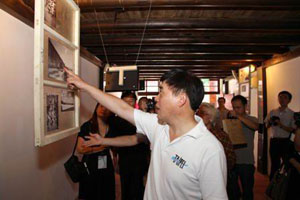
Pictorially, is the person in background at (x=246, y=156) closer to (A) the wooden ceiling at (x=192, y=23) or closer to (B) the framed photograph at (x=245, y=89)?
(A) the wooden ceiling at (x=192, y=23)

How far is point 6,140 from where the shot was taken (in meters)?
1.77

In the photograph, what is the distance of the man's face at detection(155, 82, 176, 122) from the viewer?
120cm

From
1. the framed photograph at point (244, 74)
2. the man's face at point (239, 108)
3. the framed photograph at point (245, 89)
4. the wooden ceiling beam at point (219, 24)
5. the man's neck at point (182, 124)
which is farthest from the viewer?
the framed photograph at point (245, 89)

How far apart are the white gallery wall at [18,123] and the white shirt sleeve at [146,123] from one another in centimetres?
108

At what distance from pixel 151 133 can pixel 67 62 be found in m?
0.67

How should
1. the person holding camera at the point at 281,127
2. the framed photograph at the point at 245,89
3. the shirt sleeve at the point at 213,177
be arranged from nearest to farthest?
the shirt sleeve at the point at 213,177 < the person holding camera at the point at 281,127 < the framed photograph at the point at 245,89

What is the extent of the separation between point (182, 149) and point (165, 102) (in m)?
0.26

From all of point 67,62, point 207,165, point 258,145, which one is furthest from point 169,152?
point 258,145

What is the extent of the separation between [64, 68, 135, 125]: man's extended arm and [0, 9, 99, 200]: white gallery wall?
2.53ft

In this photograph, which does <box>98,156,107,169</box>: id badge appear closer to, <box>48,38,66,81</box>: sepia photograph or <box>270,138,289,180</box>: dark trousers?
<box>48,38,66,81</box>: sepia photograph

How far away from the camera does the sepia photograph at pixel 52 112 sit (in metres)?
1.11

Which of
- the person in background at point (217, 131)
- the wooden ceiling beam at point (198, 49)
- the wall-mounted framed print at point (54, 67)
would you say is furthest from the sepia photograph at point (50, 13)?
the wooden ceiling beam at point (198, 49)

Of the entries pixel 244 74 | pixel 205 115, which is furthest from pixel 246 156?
pixel 244 74

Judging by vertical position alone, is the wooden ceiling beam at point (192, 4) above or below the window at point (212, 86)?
→ above
